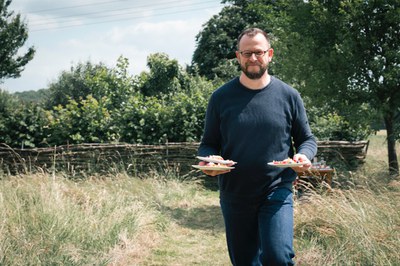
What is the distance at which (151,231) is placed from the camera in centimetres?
639

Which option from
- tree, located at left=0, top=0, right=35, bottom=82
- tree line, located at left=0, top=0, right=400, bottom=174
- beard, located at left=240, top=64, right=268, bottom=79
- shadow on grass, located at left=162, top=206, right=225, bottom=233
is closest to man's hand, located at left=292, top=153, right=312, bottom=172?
beard, located at left=240, top=64, right=268, bottom=79

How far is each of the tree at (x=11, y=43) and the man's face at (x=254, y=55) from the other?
2302 centimetres

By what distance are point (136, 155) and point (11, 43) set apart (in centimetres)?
1576

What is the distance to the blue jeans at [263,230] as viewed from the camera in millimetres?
2988

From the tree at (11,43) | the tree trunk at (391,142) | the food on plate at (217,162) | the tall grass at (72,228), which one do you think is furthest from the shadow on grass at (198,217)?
the tree at (11,43)

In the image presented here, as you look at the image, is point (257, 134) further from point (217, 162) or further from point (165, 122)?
point (165, 122)

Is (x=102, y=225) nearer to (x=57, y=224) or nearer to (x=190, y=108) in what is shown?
(x=57, y=224)

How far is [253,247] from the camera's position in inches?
132

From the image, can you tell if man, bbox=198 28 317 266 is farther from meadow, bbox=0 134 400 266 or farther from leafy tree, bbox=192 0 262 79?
leafy tree, bbox=192 0 262 79

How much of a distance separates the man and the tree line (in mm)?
5993

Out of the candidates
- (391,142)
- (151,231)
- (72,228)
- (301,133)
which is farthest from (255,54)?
(391,142)

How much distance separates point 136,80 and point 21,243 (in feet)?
42.9

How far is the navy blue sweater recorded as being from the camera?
320cm

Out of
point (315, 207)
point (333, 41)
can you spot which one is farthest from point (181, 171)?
point (315, 207)
